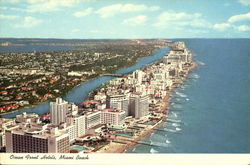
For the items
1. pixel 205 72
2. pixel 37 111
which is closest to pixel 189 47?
pixel 205 72

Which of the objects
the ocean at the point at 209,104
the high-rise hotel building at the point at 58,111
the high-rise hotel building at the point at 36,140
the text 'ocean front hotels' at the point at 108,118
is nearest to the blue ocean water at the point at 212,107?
the ocean at the point at 209,104

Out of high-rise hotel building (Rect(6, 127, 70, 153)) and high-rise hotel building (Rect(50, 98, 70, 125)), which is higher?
high-rise hotel building (Rect(50, 98, 70, 125))

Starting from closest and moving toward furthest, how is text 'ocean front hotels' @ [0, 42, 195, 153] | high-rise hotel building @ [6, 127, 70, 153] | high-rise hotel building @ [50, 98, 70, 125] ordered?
high-rise hotel building @ [6, 127, 70, 153]
text 'ocean front hotels' @ [0, 42, 195, 153]
high-rise hotel building @ [50, 98, 70, 125]

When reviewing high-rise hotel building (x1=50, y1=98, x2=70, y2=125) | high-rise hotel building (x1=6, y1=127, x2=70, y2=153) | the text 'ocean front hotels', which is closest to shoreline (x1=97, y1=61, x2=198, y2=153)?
the text 'ocean front hotels'

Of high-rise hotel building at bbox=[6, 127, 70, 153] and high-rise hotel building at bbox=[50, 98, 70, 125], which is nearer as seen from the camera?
high-rise hotel building at bbox=[6, 127, 70, 153]

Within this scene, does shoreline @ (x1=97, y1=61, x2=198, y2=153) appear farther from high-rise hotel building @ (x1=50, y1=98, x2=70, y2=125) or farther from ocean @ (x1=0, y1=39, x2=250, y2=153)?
high-rise hotel building @ (x1=50, y1=98, x2=70, y2=125)

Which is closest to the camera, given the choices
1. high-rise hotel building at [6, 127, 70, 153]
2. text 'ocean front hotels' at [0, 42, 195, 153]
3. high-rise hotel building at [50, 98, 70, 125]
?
high-rise hotel building at [6, 127, 70, 153]

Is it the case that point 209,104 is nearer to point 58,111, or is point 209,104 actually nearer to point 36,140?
point 58,111
